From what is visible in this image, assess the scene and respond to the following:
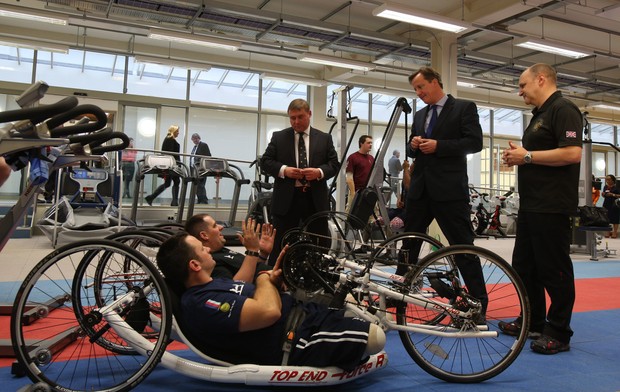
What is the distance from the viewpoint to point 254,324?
5.81ft

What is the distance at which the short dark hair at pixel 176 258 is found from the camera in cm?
186

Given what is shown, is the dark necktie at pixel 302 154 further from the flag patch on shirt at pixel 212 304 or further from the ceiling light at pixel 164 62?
the ceiling light at pixel 164 62

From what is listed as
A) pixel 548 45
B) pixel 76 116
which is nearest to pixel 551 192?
pixel 76 116

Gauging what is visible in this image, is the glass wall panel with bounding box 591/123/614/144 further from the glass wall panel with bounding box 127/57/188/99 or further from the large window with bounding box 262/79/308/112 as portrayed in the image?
the glass wall panel with bounding box 127/57/188/99

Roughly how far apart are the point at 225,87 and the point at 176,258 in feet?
38.2

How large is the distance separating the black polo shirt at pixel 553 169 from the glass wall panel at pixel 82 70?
35.5 feet

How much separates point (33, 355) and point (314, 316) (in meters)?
1.11

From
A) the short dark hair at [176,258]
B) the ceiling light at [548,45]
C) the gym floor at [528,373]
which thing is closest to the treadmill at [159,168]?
the gym floor at [528,373]

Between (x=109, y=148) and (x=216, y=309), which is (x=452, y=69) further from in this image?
(x=216, y=309)

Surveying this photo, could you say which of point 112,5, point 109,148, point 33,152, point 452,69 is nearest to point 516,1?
point 452,69

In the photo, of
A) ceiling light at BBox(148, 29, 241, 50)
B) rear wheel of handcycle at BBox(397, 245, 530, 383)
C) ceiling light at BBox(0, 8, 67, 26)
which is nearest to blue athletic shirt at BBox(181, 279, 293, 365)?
rear wheel of handcycle at BBox(397, 245, 530, 383)

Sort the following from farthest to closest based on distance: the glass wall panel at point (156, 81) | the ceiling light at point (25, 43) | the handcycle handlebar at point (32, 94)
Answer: the glass wall panel at point (156, 81) < the ceiling light at point (25, 43) < the handcycle handlebar at point (32, 94)

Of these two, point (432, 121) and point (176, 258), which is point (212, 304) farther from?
point (432, 121)

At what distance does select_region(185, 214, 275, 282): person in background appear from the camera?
2156 mm
